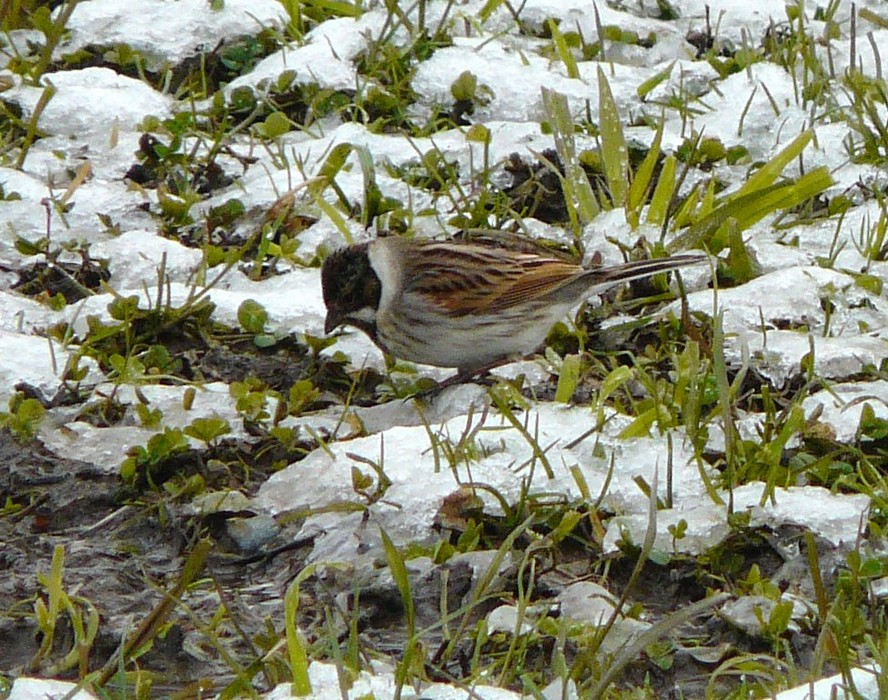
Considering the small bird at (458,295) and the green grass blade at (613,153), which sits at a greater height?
the green grass blade at (613,153)

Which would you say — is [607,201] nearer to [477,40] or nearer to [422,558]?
[477,40]

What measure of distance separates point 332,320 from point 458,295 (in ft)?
1.68

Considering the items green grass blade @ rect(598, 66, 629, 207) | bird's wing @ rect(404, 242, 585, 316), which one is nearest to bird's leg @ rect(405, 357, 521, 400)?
bird's wing @ rect(404, 242, 585, 316)

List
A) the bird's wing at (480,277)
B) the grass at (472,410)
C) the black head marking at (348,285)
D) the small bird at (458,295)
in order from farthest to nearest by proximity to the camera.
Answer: the bird's wing at (480,277), the small bird at (458,295), the black head marking at (348,285), the grass at (472,410)

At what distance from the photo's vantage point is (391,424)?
496cm

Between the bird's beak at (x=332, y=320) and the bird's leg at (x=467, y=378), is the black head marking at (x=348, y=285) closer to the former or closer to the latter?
the bird's beak at (x=332, y=320)

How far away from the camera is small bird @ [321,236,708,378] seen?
5301mm

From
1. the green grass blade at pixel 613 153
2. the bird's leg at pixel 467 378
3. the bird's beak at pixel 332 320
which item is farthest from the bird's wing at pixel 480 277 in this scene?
the green grass blade at pixel 613 153

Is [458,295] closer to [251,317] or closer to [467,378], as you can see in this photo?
[467,378]

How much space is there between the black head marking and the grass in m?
0.17

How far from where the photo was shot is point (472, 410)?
4531mm

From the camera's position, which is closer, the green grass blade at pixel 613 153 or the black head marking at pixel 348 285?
the black head marking at pixel 348 285

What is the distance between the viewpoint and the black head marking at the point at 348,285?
5160 millimetres

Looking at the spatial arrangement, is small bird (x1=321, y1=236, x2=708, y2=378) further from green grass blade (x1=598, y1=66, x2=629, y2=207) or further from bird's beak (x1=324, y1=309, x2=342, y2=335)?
green grass blade (x1=598, y1=66, x2=629, y2=207)
